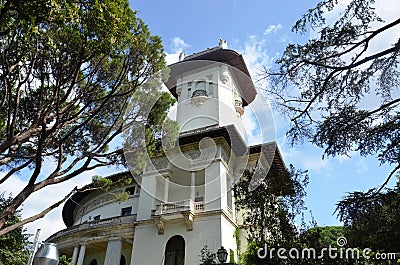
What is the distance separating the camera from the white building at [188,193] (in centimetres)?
1719

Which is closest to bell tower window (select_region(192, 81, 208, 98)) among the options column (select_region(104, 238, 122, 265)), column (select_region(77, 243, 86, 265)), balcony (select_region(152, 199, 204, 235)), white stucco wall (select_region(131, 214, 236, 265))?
balcony (select_region(152, 199, 204, 235))

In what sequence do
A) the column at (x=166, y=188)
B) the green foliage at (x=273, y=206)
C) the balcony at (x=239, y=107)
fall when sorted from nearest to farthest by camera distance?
1. the green foliage at (x=273, y=206)
2. the column at (x=166, y=188)
3. the balcony at (x=239, y=107)

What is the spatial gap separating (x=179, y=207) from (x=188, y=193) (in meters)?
2.59

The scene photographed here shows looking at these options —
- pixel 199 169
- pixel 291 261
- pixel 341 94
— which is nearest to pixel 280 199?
pixel 291 261

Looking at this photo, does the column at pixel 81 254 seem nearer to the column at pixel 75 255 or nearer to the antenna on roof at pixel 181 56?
the column at pixel 75 255

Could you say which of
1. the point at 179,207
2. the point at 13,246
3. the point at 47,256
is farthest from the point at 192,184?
the point at 47,256

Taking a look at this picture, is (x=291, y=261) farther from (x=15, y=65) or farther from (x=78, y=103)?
(x=15, y=65)

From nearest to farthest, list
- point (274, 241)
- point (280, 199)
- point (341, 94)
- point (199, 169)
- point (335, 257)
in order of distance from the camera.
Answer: point (341, 94)
point (335, 257)
point (274, 241)
point (280, 199)
point (199, 169)

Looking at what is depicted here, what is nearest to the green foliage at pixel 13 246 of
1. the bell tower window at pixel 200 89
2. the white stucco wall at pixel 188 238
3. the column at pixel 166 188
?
the white stucco wall at pixel 188 238

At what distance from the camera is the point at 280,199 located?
11422 millimetres

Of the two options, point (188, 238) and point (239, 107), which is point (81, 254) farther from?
point (239, 107)

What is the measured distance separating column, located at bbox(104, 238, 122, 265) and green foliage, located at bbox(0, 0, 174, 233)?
9794mm

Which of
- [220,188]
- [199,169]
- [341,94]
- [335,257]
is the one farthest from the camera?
[199,169]

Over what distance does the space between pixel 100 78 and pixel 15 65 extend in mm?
2435
